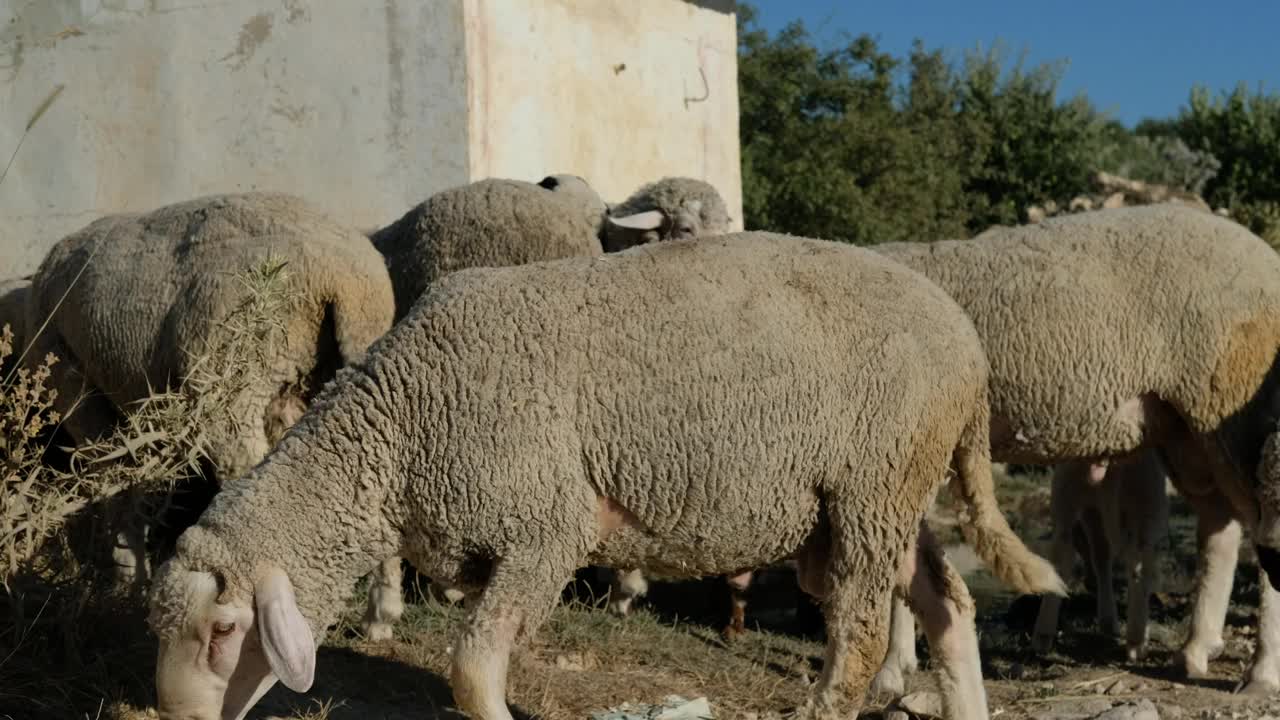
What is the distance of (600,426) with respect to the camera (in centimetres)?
494

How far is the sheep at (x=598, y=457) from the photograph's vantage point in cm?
475

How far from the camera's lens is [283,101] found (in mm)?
9641

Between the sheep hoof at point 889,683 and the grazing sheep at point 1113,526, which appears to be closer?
the sheep hoof at point 889,683

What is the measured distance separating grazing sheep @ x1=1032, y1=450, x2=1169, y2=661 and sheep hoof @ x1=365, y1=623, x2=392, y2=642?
3.57 meters

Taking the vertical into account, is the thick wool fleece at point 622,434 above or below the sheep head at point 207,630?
above

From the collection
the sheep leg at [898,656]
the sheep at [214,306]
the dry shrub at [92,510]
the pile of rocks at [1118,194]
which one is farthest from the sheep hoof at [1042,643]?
the pile of rocks at [1118,194]

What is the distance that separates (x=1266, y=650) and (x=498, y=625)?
4033 millimetres

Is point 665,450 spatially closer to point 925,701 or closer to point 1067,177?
point 925,701

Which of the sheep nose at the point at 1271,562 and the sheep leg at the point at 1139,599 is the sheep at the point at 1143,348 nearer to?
the sheep nose at the point at 1271,562

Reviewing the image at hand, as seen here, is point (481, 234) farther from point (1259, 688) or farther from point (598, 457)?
point (1259, 688)

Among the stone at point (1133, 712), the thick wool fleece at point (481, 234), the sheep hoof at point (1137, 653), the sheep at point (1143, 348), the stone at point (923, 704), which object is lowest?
the sheep hoof at point (1137, 653)

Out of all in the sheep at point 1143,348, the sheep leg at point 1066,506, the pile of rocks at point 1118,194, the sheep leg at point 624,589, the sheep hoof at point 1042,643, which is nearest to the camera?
the sheep at point 1143,348

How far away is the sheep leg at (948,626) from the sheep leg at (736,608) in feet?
6.97

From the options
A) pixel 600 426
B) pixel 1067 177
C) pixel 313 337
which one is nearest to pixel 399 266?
pixel 313 337
